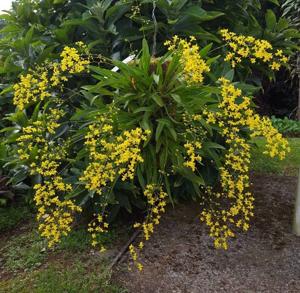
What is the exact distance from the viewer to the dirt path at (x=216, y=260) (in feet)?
10.3

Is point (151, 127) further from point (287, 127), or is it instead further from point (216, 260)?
point (287, 127)

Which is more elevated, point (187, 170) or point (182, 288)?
point (187, 170)

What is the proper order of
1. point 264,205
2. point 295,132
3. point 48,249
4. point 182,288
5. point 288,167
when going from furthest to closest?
1. point 295,132
2. point 288,167
3. point 264,205
4. point 48,249
5. point 182,288

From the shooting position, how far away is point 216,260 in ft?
11.2

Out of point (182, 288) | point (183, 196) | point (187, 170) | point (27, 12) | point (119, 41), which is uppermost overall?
point (27, 12)

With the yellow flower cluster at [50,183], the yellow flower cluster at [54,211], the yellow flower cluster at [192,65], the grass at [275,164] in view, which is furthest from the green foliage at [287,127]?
the yellow flower cluster at [54,211]

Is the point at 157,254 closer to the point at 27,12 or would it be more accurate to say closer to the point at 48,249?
the point at 48,249

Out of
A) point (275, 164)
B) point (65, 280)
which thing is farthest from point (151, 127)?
point (275, 164)

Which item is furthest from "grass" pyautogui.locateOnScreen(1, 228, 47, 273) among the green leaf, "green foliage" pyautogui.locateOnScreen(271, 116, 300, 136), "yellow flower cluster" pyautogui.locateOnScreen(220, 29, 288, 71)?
"green foliage" pyautogui.locateOnScreen(271, 116, 300, 136)

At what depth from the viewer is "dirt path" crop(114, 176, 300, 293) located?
313 cm

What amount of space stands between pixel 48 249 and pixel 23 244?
0.34 meters

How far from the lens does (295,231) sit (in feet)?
12.2

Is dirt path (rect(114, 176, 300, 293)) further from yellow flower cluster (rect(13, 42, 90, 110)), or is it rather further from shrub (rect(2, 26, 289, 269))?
yellow flower cluster (rect(13, 42, 90, 110))

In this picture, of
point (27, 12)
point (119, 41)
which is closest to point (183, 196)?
point (119, 41)
